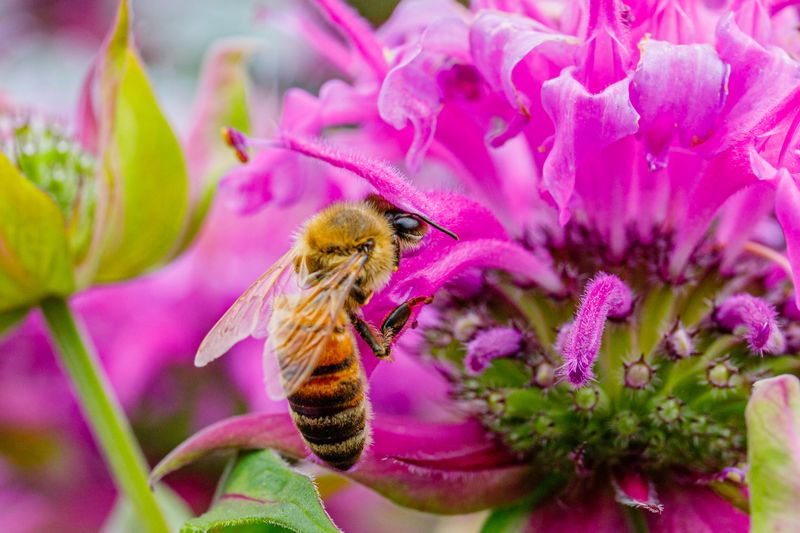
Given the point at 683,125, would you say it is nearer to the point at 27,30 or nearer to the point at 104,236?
the point at 104,236

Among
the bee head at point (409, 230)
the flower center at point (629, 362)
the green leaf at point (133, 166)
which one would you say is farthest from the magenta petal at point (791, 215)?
the green leaf at point (133, 166)

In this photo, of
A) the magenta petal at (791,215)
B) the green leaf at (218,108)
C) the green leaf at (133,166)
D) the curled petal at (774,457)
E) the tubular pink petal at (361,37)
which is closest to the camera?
the curled petal at (774,457)

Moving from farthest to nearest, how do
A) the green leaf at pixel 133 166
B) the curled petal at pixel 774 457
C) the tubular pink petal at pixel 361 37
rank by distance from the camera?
the green leaf at pixel 133 166 → the tubular pink petal at pixel 361 37 → the curled petal at pixel 774 457

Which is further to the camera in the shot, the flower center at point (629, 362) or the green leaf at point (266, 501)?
the flower center at point (629, 362)

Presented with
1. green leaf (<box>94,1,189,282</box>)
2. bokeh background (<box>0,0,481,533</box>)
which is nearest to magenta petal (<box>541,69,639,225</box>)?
green leaf (<box>94,1,189,282</box>)

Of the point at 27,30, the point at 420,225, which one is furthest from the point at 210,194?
the point at 27,30

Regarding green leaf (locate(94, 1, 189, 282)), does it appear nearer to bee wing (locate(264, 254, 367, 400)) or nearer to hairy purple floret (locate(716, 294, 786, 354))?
bee wing (locate(264, 254, 367, 400))

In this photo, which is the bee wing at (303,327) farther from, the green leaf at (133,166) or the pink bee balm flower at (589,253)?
the green leaf at (133,166)
